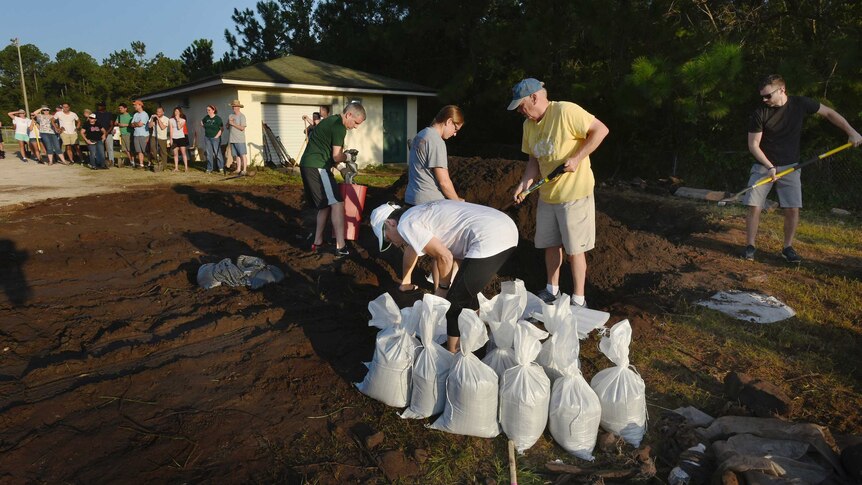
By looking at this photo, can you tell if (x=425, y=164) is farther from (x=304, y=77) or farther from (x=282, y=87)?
(x=304, y=77)

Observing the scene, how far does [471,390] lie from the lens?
2568mm

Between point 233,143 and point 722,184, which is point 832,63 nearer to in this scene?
point 722,184

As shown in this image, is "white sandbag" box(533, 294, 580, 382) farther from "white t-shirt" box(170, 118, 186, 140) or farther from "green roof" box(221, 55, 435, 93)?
"green roof" box(221, 55, 435, 93)

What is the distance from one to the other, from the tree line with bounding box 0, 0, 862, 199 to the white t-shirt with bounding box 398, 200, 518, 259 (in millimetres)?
6304

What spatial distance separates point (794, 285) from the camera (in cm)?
462

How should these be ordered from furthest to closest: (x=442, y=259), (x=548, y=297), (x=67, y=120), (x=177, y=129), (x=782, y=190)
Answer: (x=67, y=120) → (x=177, y=129) → (x=782, y=190) → (x=548, y=297) → (x=442, y=259)

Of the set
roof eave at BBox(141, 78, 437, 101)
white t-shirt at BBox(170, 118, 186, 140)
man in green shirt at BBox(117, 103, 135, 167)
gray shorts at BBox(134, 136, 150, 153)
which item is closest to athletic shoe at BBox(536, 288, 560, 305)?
white t-shirt at BBox(170, 118, 186, 140)

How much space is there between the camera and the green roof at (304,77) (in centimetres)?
1451

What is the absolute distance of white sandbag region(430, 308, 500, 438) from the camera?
102 inches

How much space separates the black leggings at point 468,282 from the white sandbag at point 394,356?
0.26 metres

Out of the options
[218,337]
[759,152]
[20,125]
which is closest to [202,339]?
[218,337]

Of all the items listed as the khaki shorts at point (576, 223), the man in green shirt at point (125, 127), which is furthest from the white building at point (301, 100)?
the khaki shorts at point (576, 223)

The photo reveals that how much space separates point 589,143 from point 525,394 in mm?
1920

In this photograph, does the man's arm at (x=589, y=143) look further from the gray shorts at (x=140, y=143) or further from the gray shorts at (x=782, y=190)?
the gray shorts at (x=140, y=143)
